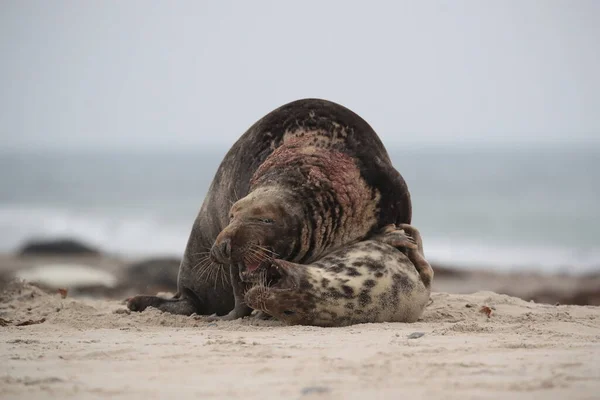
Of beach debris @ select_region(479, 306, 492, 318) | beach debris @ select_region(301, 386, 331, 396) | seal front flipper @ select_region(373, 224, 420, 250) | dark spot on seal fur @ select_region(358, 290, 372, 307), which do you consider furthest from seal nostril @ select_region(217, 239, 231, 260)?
beach debris @ select_region(301, 386, 331, 396)

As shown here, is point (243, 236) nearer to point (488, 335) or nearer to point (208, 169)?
point (488, 335)

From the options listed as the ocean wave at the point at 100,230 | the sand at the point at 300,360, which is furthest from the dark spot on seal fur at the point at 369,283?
the ocean wave at the point at 100,230

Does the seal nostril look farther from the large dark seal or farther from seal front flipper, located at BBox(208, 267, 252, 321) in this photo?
seal front flipper, located at BBox(208, 267, 252, 321)

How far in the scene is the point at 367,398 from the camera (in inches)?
153

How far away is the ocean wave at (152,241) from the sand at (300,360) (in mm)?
18163

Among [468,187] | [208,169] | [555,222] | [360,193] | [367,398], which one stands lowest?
[367,398]

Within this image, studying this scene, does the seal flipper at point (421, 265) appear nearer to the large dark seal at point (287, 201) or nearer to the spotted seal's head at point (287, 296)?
the large dark seal at point (287, 201)

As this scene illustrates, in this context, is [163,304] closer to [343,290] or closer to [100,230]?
[343,290]

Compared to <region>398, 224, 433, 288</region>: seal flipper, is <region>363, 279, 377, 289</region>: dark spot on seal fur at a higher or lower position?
lower

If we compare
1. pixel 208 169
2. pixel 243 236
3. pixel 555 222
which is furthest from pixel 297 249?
pixel 208 169

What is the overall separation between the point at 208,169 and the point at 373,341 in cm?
7001

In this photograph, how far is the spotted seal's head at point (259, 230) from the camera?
6.71 meters

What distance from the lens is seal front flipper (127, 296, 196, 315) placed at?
319 inches

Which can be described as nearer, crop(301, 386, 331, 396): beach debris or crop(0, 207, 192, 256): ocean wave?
crop(301, 386, 331, 396): beach debris
